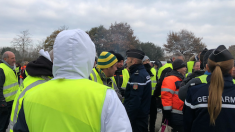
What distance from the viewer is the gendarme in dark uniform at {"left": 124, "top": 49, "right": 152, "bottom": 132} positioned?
11.7 feet

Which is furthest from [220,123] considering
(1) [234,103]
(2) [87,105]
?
(2) [87,105]

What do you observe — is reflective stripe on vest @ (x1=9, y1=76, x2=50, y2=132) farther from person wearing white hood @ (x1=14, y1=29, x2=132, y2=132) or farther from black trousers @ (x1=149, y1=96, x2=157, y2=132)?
black trousers @ (x1=149, y1=96, x2=157, y2=132)

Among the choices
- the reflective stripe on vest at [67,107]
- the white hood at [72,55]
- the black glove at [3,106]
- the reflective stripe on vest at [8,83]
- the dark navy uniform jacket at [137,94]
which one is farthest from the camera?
the reflective stripe on vest at [8,83]

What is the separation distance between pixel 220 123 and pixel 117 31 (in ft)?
128

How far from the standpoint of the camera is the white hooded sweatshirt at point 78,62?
115 centimetres

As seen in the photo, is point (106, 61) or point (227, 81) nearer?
point (227, 81)

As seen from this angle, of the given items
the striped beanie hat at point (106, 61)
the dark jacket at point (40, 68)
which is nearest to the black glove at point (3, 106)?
the dark jacket at point (40, 68)

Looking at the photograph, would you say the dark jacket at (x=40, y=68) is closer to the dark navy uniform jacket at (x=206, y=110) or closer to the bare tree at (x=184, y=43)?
the dark navy uniform jacket at (x=206, y=110)

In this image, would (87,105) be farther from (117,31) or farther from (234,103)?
(117,31)

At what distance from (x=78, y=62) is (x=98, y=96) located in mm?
320

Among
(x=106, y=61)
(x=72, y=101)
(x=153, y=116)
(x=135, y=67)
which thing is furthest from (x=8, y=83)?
(x=72, y=101)

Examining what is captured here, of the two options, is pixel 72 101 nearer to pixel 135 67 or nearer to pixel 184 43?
pixel 135 67

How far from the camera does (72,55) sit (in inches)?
49.4

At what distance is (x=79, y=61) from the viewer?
4.18 feet
